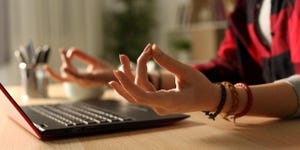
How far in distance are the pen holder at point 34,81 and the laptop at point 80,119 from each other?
313mm

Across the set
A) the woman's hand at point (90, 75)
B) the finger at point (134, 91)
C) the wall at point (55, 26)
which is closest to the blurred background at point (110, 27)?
the wall at point (55, 26)

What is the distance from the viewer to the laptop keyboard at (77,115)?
663 mm

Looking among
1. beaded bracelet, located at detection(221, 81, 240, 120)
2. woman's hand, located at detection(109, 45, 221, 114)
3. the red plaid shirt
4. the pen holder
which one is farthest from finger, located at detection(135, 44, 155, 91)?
the pen holder

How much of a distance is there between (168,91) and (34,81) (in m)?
0.69

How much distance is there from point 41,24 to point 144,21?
0.86 m

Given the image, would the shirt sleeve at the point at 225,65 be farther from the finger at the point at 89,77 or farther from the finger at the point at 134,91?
the finger at the point at 134,91

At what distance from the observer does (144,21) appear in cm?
363

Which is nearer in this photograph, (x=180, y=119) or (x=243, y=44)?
(x=180, y=119)

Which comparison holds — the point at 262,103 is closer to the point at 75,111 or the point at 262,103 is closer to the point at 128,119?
the point at 128,119

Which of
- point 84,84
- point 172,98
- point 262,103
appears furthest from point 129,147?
point 84,84

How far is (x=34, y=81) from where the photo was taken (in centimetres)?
116

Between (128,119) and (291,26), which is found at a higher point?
(291,26)

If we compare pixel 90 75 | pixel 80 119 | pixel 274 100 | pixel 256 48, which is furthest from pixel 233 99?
pixel 256 48

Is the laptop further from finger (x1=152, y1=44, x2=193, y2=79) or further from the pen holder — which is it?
the pen holder
